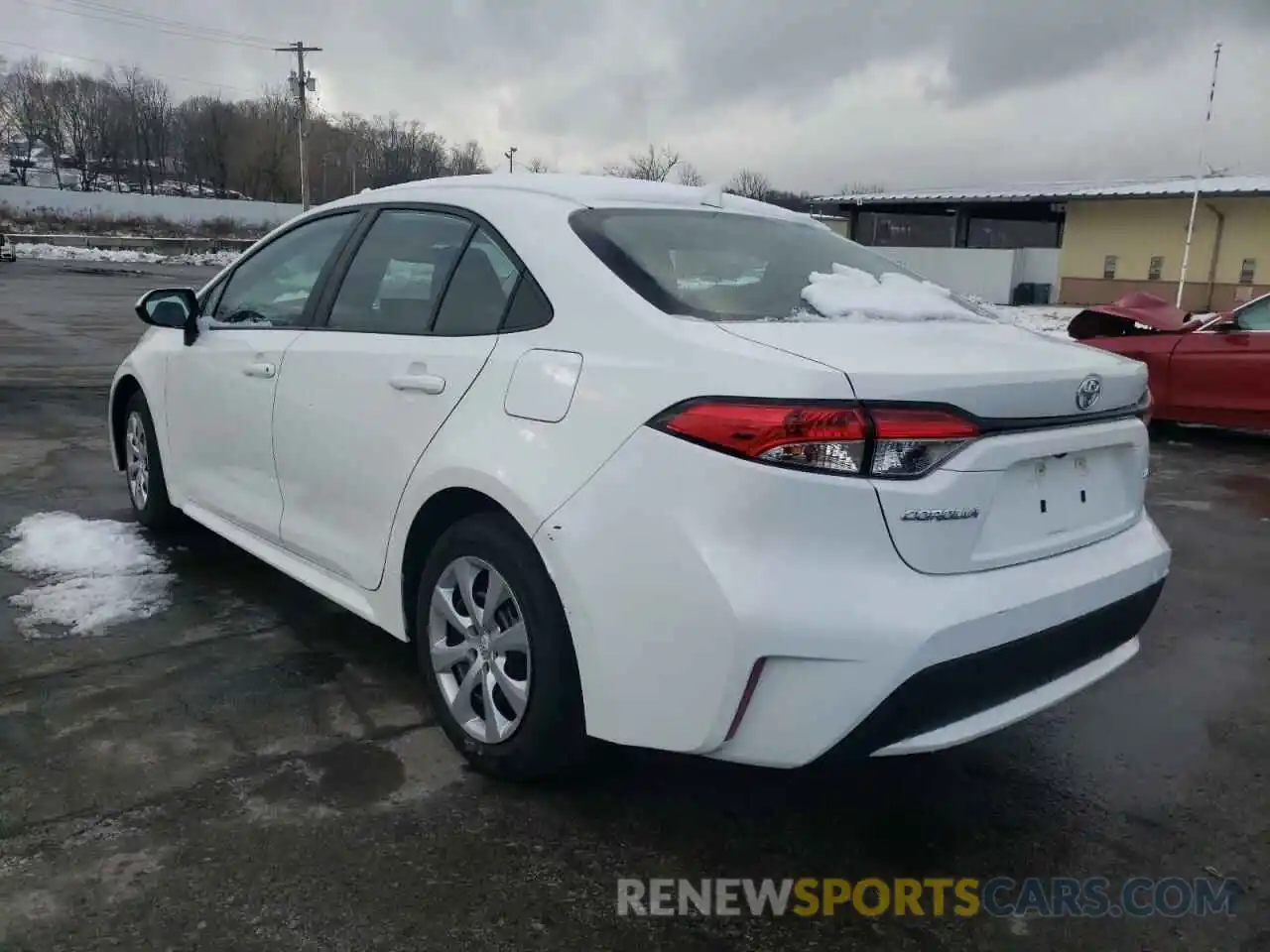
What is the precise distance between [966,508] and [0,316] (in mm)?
17543

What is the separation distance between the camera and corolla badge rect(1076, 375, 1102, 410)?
248 cm

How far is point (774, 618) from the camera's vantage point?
2098mm

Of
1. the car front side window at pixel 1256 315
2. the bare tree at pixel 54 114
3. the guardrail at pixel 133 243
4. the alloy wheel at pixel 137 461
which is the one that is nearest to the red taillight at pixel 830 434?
the alloy wheel at pixel 137 461

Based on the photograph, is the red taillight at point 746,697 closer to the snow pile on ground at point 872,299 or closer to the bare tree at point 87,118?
the snow pile on ground at point 872,299

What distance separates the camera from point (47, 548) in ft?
15.3

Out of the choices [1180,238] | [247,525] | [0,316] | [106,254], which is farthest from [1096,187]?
[106,254]

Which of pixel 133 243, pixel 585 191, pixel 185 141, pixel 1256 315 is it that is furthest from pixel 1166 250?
pixel 185 141

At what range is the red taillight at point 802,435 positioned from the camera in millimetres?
2117

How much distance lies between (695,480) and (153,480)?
3.57 m

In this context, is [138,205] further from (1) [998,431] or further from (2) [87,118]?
(1) [998,431]

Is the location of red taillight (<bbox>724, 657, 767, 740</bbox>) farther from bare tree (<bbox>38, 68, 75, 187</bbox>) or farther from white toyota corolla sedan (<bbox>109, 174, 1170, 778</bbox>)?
bare tree (<bbox>38, 68, 75, 187</bbox>)

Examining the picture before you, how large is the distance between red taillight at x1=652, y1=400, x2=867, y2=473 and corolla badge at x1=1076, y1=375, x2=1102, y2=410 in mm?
717

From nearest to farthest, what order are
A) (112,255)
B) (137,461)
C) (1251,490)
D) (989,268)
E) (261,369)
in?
1. (261,369)
2. (137,461)
3. (1251,490)
4. (989,268)
5. (112,255)

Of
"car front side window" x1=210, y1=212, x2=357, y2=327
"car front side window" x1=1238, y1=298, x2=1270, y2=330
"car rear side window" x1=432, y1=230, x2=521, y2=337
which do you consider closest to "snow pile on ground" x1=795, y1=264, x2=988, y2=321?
"car rear side window" x1=432, y1=230, x2=521, y2=337
